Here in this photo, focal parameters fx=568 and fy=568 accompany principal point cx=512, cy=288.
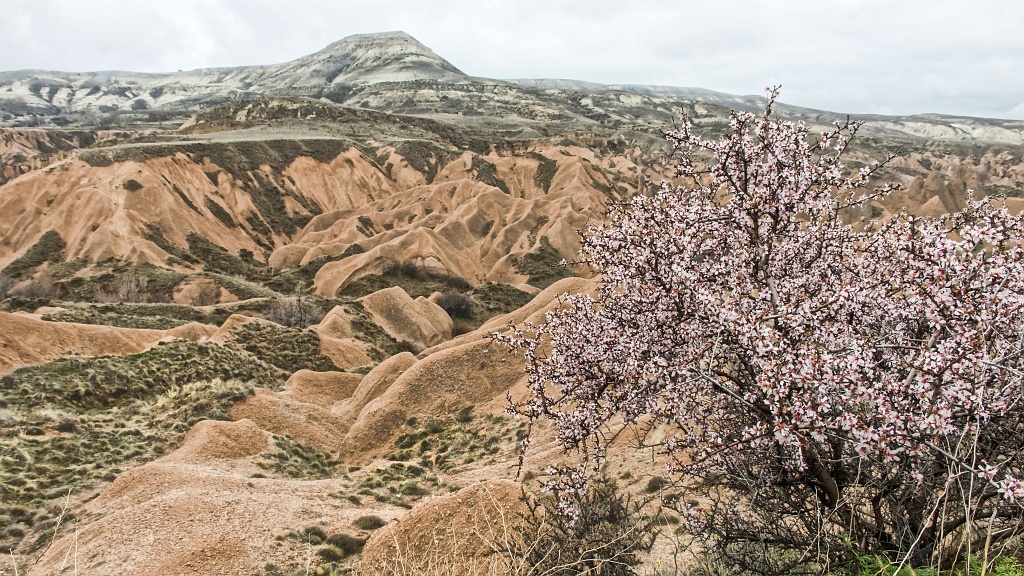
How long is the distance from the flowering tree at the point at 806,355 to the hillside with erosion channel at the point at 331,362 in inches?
5.3

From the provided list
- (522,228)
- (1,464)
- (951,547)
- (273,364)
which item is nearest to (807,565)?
(951,547)

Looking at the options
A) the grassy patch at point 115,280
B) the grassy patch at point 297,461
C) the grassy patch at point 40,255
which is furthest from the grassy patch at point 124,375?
the grassy patch at point 40,255

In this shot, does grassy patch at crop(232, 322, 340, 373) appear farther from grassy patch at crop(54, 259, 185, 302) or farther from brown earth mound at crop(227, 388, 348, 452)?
grassy patch at crop(54, 259, 185, 302)

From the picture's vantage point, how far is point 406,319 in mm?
44344

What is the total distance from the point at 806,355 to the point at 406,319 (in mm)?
41046

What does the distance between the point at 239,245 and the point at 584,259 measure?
6854 cm

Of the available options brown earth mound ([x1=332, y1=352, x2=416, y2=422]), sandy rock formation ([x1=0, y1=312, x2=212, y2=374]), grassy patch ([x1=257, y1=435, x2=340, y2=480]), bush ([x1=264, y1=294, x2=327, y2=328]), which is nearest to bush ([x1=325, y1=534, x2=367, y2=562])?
grassy patch ([x1=257, y1=435, x2=340, y2=480])

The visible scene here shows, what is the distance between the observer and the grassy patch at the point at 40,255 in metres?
52.5

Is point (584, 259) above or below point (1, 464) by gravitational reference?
above

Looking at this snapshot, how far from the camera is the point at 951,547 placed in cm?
508

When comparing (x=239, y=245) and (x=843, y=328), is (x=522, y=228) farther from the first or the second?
(x=843, y=328)

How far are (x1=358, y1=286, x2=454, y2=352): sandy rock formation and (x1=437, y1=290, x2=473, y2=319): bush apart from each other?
2.81 meters

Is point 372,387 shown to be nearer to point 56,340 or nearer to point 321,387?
point 321,387

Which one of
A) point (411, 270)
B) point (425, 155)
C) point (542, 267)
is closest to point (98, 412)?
point (411, 270)
